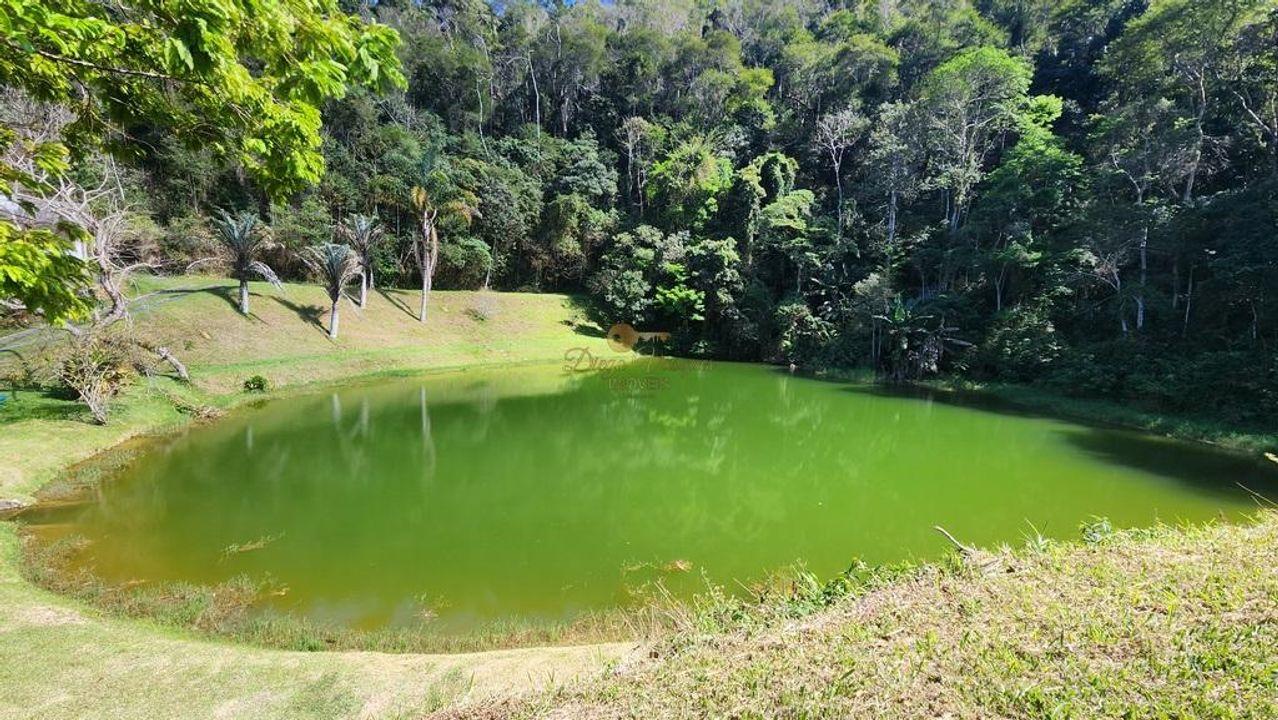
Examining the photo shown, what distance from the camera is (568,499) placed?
9.17 metres

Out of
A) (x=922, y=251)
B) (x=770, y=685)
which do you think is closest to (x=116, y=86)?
(x=770, y=685)

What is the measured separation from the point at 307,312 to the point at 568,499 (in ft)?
66.3

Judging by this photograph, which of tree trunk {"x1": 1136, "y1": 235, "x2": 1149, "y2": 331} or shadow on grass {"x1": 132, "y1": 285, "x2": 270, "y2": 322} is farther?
shadow on grass {"x1": 132, "y1": 285, "x2": 270, "y2": 322}

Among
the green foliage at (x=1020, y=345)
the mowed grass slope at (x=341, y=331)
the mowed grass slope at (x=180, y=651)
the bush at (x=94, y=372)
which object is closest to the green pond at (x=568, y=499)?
the mowed grass slope at (x=180, y=651)

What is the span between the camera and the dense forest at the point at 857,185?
18.1 meters

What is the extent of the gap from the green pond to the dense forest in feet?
15.8

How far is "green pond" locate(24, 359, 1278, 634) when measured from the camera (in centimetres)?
654

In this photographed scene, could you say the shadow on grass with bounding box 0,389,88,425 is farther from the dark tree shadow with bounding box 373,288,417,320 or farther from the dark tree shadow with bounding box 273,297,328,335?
the dark tree shadow with bounding box 373,288,417,320

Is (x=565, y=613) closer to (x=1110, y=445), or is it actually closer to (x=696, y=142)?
(x=1110, y=445)

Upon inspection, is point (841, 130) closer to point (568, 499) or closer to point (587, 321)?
point (587, 321)

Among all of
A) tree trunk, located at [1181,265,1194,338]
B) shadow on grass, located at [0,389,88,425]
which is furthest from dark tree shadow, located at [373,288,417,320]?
tree trunk, located at [1181,265,1194,338]

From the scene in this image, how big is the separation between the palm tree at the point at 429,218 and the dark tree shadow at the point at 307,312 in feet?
16.1

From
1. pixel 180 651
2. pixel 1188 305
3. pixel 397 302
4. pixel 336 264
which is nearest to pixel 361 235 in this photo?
pixel 336 264

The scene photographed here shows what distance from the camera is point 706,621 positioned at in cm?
404
